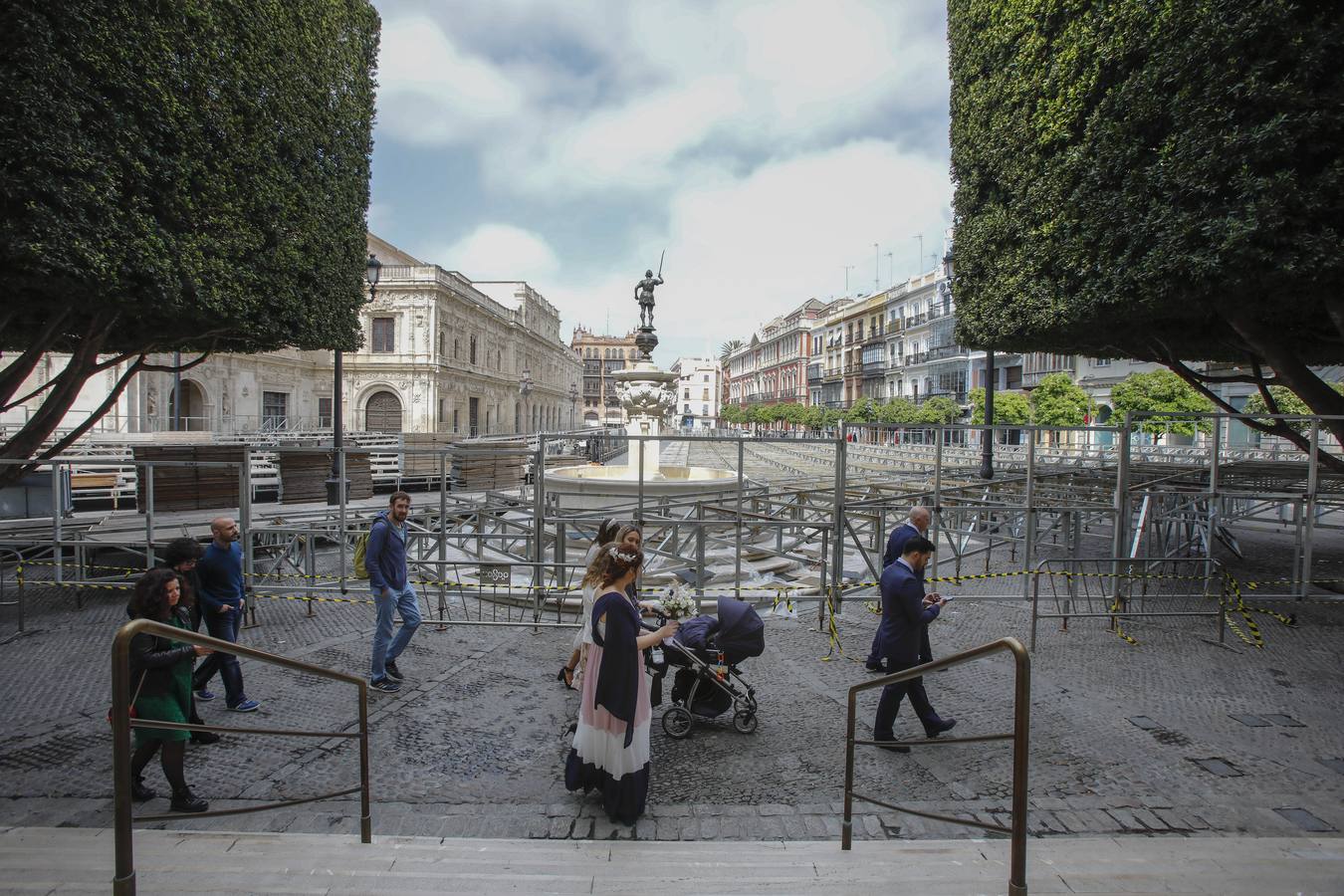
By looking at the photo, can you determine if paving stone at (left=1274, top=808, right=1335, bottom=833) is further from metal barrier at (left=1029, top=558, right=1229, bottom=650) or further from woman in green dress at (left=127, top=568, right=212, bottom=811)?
woman in green dress at (left=127, top=568, right=212, bottom=811)

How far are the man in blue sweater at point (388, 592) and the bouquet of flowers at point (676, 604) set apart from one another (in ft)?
8.89

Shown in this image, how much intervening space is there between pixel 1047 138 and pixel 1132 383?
83.4ft

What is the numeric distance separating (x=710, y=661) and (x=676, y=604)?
0.79m

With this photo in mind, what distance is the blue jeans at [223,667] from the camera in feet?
18.0

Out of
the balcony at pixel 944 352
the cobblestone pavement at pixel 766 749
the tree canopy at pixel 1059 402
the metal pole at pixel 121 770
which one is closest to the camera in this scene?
the metal pole at pixel 121 770

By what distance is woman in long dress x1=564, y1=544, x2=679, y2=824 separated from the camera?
3.95 metres

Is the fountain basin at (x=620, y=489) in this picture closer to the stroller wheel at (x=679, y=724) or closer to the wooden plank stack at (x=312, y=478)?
the wooden plank stack at (x=312, y=478)

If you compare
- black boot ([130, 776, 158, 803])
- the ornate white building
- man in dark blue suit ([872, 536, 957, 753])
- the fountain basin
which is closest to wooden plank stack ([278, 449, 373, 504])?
the fountain basin

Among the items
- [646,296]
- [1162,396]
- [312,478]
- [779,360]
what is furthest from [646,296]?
[779,360]

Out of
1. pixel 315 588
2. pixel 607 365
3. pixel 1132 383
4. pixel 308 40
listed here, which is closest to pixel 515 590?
pixel 315 588

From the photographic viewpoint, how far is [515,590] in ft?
32.6

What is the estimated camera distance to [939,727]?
5160mm

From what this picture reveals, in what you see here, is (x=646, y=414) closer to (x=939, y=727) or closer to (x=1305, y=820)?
(x=939, y=727)

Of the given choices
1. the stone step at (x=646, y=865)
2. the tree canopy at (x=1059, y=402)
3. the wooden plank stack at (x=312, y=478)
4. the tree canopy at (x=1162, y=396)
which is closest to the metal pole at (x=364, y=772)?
the stone step at (x=646, y=865)
